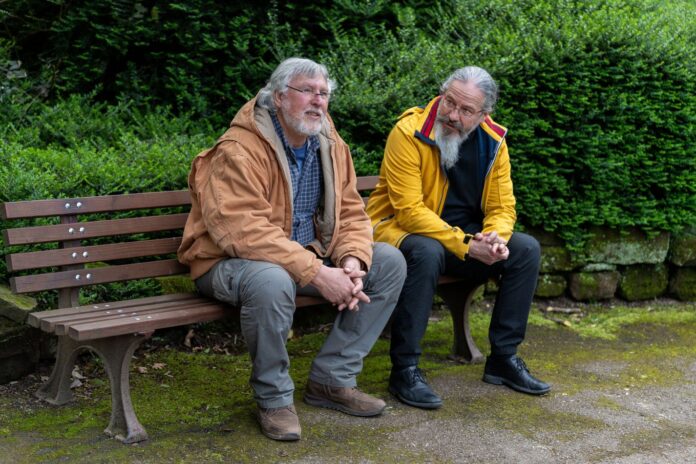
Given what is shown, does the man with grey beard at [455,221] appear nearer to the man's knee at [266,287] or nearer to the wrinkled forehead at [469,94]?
the wrinkled forehead at [469,94]

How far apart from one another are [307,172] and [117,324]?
1.20 m

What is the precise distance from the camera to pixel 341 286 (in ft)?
13.4

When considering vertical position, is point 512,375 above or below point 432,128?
below

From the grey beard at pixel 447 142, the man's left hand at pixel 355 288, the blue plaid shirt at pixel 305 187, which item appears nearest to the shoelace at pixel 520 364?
the man's left hand at pixel 355 288

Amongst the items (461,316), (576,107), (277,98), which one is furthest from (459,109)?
(576,107)

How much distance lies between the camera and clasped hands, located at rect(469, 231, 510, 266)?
4559mm

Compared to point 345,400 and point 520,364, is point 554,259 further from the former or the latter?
point 345,400

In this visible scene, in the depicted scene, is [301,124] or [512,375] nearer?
[301,124]

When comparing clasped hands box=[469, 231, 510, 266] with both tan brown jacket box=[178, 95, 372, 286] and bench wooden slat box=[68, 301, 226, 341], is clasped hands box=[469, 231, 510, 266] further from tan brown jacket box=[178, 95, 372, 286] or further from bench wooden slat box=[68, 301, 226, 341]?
bench wooden slat box=[68, 301, 226, 341]

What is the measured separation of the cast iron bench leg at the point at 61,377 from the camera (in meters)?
4.13

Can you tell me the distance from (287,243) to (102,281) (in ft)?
3.03

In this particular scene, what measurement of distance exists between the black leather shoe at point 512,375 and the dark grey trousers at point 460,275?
0.17ft

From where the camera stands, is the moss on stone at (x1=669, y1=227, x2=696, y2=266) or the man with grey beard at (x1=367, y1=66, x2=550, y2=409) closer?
the man with grey beard at (x1=367, y1=66, x2=550, y2=409)

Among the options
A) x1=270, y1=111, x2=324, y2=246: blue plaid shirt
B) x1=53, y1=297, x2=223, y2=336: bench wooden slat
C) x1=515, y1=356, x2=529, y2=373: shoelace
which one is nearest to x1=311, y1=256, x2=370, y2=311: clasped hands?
x1=270, y1=111, x2=324, y2=246: blue plaid shirt
